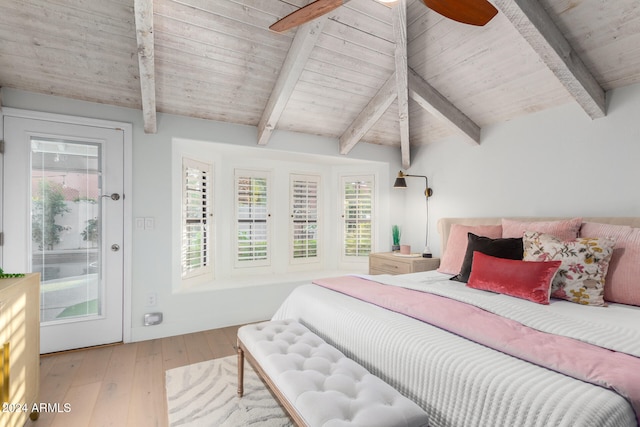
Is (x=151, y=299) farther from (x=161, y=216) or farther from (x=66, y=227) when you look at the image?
(x=66, y=227)

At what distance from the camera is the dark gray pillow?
2275 millimetres

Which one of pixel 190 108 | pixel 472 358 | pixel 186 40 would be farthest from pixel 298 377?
pixel 190 108

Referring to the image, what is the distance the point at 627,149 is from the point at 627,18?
0.94 m

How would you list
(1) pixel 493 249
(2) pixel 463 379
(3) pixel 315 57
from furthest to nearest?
1. (3) pixel 315 57
2. (1) pixel 493 249
3. (2) pixel 463 379

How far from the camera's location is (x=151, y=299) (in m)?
2.92

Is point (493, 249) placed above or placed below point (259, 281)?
above

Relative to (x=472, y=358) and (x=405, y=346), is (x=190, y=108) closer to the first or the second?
(x=405, y=346)

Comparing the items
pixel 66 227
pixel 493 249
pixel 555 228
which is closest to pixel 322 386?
pixel 493 249

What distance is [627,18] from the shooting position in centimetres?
199

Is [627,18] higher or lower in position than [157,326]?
higher

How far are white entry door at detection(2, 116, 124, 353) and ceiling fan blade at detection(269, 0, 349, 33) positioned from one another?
6.30 ft

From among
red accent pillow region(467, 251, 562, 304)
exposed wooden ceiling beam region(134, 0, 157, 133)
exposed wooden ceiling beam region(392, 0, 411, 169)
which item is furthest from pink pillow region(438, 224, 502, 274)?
exposed wooden ceiling beam region(134, 0, 157, 133)

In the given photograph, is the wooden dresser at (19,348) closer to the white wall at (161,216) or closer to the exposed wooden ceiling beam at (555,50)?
the white wall at (161,216)

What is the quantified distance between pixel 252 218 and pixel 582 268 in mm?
3275
